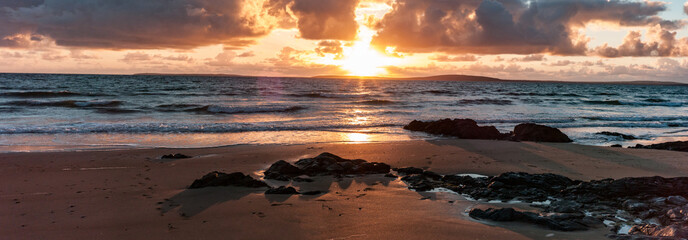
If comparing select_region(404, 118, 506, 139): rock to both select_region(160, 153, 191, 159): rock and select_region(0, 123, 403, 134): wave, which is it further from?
select_region(160, 153, 191, 159): rock

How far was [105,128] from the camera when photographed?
56.6ft

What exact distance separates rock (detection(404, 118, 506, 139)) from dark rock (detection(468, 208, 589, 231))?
32.8 ft

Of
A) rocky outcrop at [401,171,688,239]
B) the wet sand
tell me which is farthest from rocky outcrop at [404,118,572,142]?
rocky outcrop at [401,171,688,239]

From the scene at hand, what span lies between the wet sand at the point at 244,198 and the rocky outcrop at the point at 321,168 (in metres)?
0.43

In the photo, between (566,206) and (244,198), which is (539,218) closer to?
(566,206)

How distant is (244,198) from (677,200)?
6.36 meters

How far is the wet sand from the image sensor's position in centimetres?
520

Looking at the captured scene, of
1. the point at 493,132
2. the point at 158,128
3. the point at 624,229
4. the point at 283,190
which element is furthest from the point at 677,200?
the point at 158,128

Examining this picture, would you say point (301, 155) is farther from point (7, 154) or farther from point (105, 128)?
point (105, 128)

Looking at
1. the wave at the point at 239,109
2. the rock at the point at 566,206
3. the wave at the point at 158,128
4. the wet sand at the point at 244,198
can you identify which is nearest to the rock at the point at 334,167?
the wet sand at the point at 244,198

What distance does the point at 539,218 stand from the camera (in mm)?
5383

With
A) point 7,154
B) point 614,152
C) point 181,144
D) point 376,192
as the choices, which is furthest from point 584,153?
point 7,154

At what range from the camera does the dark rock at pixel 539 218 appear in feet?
17.1

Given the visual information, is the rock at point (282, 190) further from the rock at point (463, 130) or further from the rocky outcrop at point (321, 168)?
the rock at point (463, 130)
